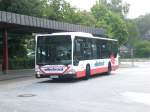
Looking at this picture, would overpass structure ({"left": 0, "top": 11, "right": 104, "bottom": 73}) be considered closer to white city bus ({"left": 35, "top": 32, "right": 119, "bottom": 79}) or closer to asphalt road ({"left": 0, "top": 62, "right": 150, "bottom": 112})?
white city bus ({"left": 35, "top": 32, "right": 119, "bottom": 79})

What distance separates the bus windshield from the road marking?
21.0 feet

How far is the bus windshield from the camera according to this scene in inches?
901

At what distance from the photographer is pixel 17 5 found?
125ft

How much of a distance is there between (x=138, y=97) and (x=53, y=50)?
836 cm

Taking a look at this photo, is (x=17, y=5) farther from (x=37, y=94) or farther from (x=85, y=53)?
(x=37, y=94)

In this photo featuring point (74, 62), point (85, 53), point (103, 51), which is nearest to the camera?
point (74, 62)

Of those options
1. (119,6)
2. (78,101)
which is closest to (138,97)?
(78,101)

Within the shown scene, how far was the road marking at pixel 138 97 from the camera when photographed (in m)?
14.6

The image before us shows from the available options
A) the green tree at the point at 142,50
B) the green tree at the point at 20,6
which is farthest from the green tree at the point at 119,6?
the green tree at the point at 20,6

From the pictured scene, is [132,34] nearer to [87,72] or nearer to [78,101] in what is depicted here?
[87,72]

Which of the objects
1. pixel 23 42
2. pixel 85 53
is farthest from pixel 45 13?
pixel 85 53

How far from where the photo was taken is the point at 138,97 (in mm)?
15789

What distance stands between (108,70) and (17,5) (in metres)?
12.0

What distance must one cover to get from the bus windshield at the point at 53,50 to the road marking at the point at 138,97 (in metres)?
6.39
